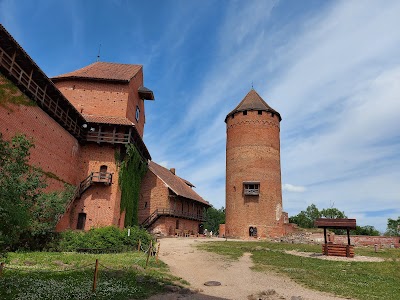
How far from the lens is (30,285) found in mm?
9633

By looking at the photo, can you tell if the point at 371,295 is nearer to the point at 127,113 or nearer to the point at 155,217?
the point at 127,113

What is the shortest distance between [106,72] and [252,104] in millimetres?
20728

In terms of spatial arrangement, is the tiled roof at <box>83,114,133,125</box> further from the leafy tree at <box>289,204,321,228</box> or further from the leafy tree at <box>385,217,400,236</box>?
the leafy tree at <box>385,217,400,236</box>

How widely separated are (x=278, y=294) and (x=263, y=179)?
30018 millimetres

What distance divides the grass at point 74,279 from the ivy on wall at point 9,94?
780 cm

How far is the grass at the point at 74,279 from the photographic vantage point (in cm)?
916

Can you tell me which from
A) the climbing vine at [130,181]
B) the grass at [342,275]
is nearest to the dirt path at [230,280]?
the grass at [342,275]

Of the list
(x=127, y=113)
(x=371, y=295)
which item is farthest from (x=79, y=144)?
(x=371, y=295)

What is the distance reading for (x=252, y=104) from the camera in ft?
143

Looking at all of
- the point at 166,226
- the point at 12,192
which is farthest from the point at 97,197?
the point at 12,192

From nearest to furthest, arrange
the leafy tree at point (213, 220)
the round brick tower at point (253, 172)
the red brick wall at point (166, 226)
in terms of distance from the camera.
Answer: the red brick wall at point (166, 226) < the round brick tower at point (253, 172) < the leafy tree at point (213, 220)

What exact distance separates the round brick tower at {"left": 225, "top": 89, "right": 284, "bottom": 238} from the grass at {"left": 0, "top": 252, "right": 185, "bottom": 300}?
2567 cm

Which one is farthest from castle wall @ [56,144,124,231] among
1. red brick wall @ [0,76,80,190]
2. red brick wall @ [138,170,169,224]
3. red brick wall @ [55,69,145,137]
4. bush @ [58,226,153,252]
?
red brick wall @ [138,170,169,224]

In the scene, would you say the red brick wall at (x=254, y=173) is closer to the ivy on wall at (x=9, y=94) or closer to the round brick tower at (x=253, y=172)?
the round brick tower at (x=253, y=172)
